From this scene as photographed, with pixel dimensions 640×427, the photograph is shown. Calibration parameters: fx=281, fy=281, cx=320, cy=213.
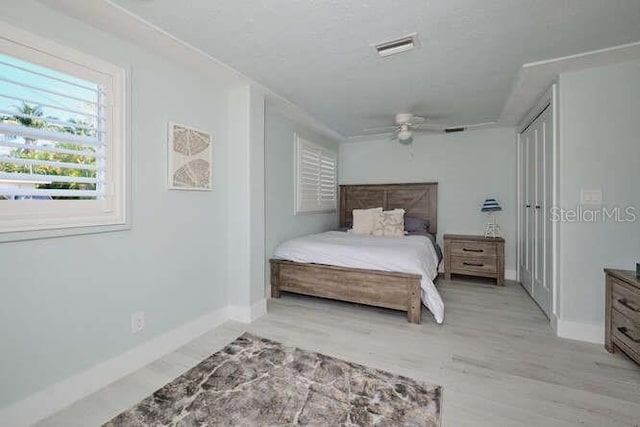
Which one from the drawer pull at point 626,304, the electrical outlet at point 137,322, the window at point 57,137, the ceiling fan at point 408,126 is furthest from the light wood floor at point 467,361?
the ceiling fan at point 408,126

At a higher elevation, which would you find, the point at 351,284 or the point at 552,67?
the point at 552,67

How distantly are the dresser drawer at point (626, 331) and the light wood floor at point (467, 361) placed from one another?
0.54ft

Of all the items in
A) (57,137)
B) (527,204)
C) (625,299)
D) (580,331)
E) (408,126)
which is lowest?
(580,331)

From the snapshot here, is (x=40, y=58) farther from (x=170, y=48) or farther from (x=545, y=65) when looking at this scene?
(x=545, y=65)

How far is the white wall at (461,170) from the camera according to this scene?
4.21 m

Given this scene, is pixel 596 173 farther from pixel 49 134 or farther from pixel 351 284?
pixel 49 134

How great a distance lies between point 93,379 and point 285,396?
3.90 feet

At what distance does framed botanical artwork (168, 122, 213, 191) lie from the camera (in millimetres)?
2227

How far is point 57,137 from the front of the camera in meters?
1.58

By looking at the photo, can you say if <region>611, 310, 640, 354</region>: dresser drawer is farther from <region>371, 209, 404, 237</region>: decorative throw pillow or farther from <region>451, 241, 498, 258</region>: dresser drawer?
<region>371, 209, 404, 237</region>: decorative throw pillow

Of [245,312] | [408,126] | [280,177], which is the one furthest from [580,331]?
[280,177]

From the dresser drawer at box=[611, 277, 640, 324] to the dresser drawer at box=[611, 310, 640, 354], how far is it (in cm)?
4

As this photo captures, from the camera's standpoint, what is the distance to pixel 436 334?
2.47m

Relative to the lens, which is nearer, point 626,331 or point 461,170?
point 626,331
